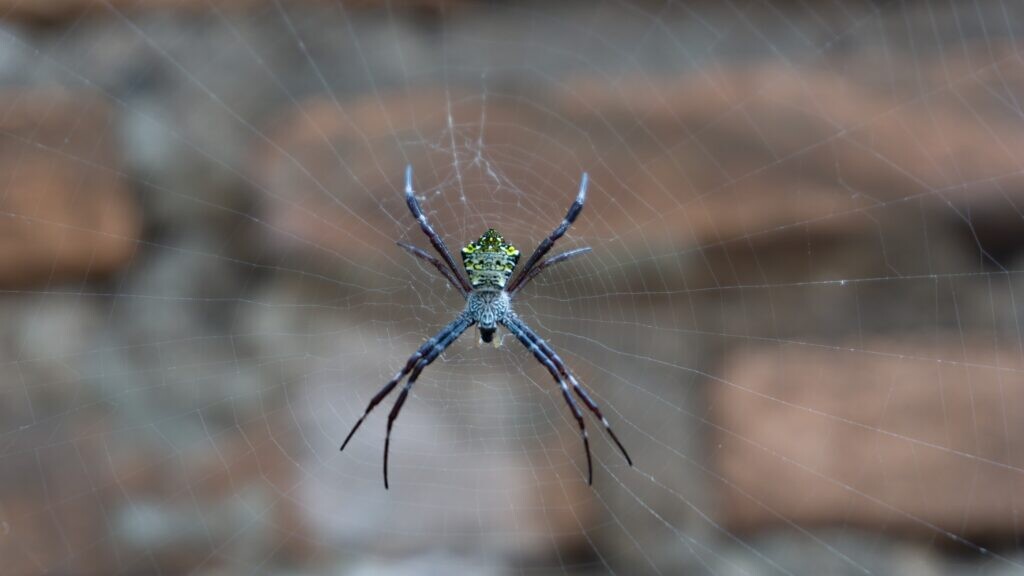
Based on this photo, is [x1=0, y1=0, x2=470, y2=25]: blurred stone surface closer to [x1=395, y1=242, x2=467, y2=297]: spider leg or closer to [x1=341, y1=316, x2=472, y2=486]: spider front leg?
[x1=395, y1=242, x2=467, y2=297]: spider leg

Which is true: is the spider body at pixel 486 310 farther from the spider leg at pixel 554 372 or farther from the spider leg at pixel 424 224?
the spider leg at pixel 424 224

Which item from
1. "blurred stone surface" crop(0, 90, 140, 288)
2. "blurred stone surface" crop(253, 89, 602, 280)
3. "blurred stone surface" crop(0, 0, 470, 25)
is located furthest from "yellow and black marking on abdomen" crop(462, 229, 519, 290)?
"blurred stone surface" crop(0, 90, 140, 288)

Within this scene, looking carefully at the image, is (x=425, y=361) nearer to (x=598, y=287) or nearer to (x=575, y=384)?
(x=575, y=384)

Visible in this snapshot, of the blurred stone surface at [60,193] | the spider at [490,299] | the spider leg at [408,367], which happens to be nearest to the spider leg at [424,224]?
the spider at [490,299]

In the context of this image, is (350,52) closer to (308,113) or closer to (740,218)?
(308,113)

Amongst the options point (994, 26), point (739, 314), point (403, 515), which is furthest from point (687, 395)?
point (994, 26)

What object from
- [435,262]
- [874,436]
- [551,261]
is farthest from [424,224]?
[874,436]
